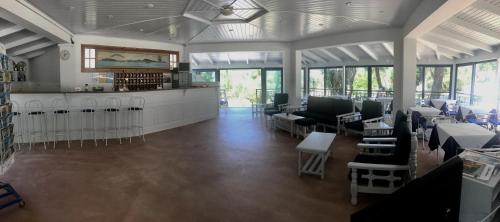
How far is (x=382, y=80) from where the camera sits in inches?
471

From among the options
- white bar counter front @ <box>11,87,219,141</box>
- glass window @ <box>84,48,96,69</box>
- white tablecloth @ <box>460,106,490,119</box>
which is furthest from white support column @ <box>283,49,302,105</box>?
glass window @ <box>84,48,96,69</box>

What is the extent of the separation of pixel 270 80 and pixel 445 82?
6.70 meters

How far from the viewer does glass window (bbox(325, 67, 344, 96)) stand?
42.5 ft

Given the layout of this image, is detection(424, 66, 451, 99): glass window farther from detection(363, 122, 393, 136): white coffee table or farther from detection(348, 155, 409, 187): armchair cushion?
detection(348, 155, 409, 187): armchair cushion

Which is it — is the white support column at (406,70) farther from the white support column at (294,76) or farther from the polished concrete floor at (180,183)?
the white support column at (294,76)

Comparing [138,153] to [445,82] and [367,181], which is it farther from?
[445,82]

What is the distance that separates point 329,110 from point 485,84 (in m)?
4.81

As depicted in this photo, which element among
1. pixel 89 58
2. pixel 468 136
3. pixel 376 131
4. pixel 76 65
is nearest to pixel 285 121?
pixel 376 131

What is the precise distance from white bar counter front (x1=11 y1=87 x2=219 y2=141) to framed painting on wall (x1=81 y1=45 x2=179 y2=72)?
4.39ft

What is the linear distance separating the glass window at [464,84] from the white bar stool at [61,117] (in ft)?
35.2

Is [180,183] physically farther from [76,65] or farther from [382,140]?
[76,65]

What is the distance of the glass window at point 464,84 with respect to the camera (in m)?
9.67

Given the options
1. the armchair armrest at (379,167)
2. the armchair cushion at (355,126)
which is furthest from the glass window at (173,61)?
the armchair armrest at (379,167)

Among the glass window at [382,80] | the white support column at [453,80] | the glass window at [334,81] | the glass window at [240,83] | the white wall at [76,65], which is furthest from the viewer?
the glass window at [240,83]
